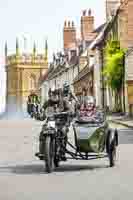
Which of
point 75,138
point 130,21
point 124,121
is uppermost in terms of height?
point 130,21

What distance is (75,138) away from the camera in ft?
47.3

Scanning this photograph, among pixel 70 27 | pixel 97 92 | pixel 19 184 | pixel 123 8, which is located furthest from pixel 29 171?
pixel 70 27

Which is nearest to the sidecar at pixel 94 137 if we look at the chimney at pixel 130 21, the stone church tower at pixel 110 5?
the chimney at pixel 130 21

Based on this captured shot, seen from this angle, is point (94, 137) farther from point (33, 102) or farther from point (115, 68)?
point (115, 68)

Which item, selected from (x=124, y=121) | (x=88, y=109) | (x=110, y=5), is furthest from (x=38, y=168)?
(x=110, y=5)

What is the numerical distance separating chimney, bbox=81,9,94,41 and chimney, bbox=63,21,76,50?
53.7 feet

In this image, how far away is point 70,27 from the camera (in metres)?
128

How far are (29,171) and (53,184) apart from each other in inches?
98.9

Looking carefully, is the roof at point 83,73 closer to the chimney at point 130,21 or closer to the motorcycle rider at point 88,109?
the chimney at point 130,21

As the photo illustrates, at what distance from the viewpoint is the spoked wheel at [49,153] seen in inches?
535

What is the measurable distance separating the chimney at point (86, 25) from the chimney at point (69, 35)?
53.7 feet

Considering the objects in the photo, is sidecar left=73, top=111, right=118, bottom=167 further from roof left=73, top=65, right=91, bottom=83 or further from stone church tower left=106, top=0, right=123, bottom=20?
roof left=73, top=65, right=91, bottom=83

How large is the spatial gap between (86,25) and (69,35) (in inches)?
→ 763

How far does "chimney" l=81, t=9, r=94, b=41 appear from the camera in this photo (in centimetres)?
10812
